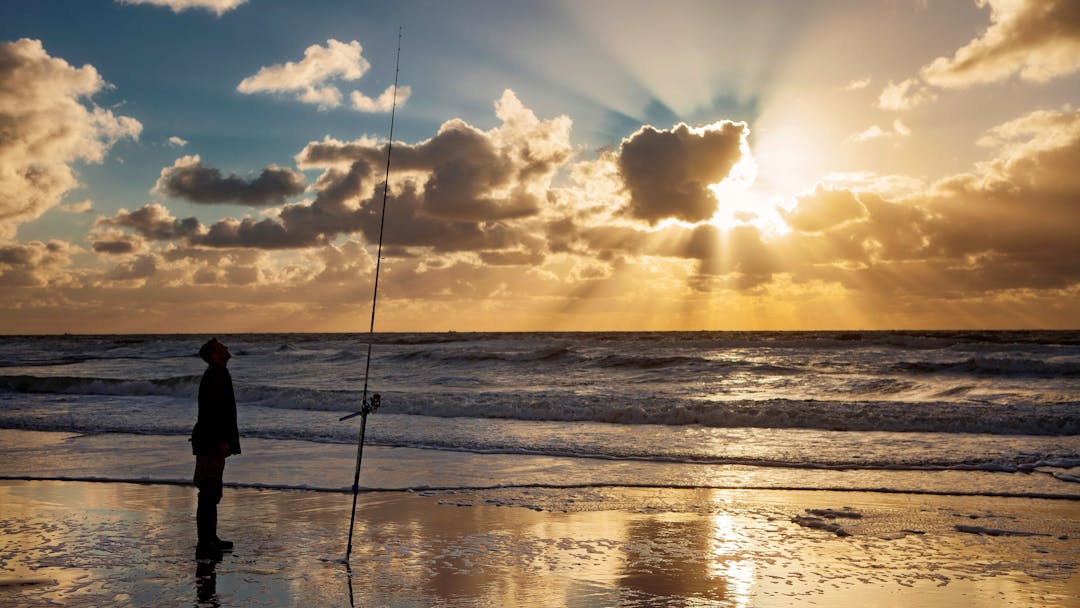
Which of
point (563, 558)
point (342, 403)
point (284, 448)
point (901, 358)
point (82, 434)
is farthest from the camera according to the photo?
point (901, 358)

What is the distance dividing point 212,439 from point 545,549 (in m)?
3.15

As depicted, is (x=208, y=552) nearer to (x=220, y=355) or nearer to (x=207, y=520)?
(x=207, y=520)

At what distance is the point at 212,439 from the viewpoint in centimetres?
677

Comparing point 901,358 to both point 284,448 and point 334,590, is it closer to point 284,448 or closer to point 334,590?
point 284,448

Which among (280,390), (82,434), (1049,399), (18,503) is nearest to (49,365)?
(280,390)

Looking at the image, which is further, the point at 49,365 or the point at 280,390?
the point at 49,365

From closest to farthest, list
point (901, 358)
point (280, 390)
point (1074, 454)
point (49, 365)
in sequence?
point (1074, 454), point (280, 390), point (901, 358), point (49, 365)

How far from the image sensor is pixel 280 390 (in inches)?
873

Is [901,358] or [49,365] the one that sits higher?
[901,358]

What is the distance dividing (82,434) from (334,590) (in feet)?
40.4

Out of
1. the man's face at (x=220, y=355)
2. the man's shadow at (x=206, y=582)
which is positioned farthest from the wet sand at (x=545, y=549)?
the man's face at (x=220, y=355)

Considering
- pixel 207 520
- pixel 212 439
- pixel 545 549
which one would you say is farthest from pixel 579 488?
pixel 212 439

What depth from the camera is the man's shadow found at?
18.0 ft

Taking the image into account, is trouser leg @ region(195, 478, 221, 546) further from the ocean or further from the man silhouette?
the ocean
